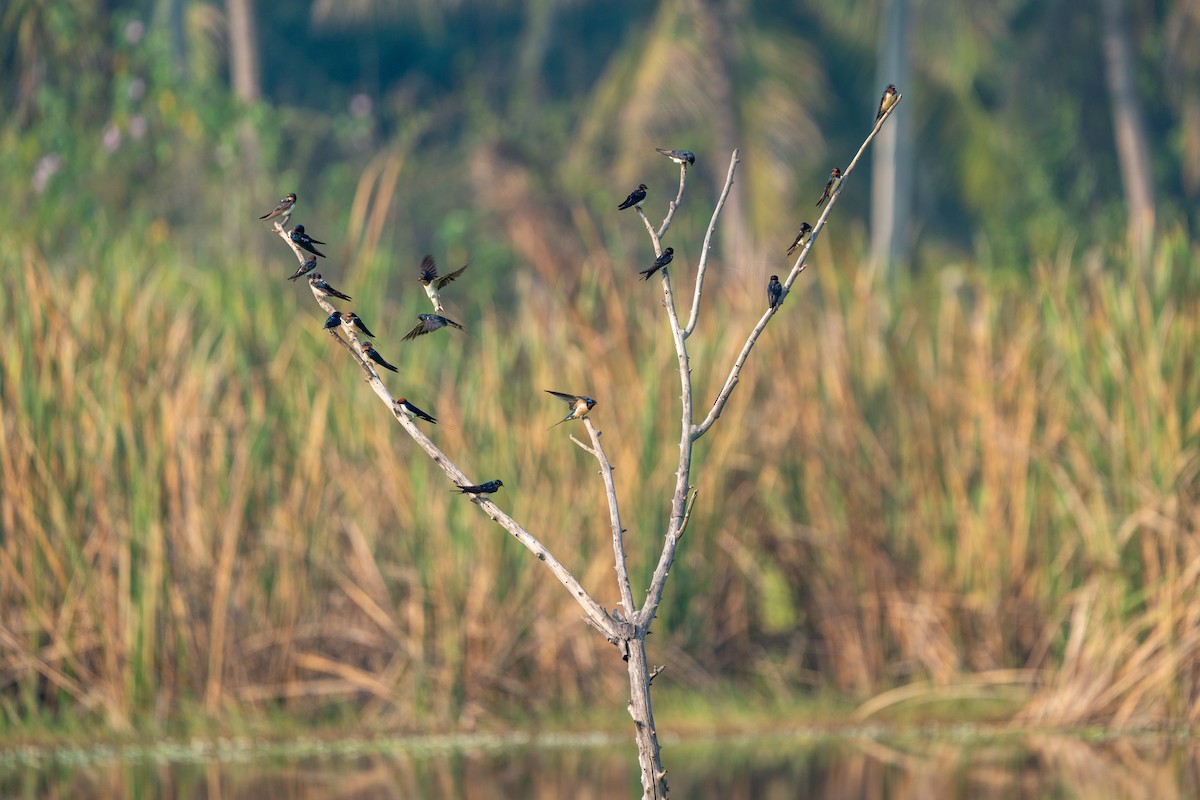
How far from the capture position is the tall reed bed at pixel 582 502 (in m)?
6.70

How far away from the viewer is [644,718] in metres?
3.20

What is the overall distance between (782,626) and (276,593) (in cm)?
222

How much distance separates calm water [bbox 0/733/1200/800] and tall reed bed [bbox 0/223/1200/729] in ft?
0.75

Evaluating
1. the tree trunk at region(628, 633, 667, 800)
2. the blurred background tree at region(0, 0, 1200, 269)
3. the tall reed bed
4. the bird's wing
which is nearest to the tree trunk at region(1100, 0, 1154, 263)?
the blurred background tree at region(0, 0, 1200, 269)

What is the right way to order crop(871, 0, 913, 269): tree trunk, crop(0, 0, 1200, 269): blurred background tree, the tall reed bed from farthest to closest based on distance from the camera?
crop(871, 0, 913, 269): tree trunk, crop(0, 0, 1200, 269): blurred background tree, the tall reed bed

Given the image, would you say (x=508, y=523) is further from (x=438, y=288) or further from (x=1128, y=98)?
(x=1128, y=98)

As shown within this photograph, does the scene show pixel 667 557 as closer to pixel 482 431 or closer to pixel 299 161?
pixel 482 431

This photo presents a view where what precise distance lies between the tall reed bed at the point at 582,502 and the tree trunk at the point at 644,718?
3.62 m

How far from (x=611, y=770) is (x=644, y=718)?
330cm

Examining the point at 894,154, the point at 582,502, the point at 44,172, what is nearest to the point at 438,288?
the point at 582,502

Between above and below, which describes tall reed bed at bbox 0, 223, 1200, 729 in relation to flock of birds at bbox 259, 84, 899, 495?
above

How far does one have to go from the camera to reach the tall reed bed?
670 cm

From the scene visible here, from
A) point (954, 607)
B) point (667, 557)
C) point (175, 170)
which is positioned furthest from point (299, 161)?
point (667, 557)

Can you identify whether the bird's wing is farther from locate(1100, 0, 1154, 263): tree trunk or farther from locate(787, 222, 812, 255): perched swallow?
locate(1100, 0, 1154, 263): tree trunk
